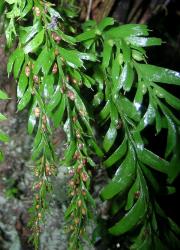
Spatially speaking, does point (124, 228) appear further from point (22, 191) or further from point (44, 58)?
point (22, 191)

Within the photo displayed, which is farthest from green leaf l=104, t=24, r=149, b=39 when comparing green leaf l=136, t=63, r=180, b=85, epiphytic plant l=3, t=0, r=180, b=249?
green leaf l=136, t=63, r=180, b=85

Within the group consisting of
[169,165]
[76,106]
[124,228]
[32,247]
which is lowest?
[32,247]

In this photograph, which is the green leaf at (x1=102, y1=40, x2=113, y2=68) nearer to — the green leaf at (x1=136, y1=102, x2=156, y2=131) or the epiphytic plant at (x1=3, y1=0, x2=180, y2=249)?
the epiphytic plant at (x1=3, y1=0, x2=180, y2=249)

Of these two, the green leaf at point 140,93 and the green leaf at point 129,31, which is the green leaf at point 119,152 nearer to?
the green leaf at point 140,93

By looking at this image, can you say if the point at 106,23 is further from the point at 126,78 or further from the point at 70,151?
the point at 70,151

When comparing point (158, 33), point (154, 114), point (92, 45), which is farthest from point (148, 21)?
point (154, 114)

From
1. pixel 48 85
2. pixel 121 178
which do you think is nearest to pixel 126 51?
pixel 48 85

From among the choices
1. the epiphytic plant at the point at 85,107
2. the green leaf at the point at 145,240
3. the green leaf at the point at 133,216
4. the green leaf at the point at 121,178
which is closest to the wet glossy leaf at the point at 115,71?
the epiphytic plant at the point at 85,107
